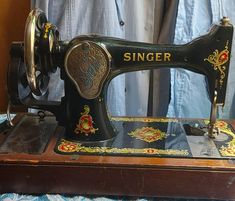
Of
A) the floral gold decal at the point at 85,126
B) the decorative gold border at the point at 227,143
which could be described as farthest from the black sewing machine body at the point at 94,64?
the decorative gold border at the point at 227,143

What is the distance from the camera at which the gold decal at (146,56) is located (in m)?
0.98

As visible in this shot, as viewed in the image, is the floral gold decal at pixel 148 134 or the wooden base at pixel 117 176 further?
the floral gold decal at pixel 148 134

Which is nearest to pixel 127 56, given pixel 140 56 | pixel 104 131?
pixel 140 56

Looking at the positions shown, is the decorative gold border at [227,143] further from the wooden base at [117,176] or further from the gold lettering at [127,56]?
the gold lettering at [127,56]

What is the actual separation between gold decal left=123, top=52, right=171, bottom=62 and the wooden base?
238mm

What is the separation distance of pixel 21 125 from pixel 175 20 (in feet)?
1.96

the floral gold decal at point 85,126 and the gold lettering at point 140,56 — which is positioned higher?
the gold lettering at point 140,56

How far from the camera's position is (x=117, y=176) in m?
0.91

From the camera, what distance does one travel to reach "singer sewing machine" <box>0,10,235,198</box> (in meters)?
0.91

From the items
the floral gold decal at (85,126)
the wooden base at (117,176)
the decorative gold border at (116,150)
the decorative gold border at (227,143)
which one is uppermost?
the floral gold decal at (85,126)

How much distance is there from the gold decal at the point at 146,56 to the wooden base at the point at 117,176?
0.78 feet

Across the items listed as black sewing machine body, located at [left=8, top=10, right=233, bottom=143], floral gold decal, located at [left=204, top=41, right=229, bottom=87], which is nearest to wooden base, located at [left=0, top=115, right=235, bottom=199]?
black sewing machine body, located at [left=8, top=10, right=233, bottom=143]

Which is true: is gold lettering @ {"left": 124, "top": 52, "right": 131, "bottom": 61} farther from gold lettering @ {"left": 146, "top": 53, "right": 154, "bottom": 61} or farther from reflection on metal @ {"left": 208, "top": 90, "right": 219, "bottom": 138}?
reflection on metal @ {"left": 208, "top": 90, "right": 219, "bottom": 138}

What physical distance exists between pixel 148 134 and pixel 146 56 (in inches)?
8.1
